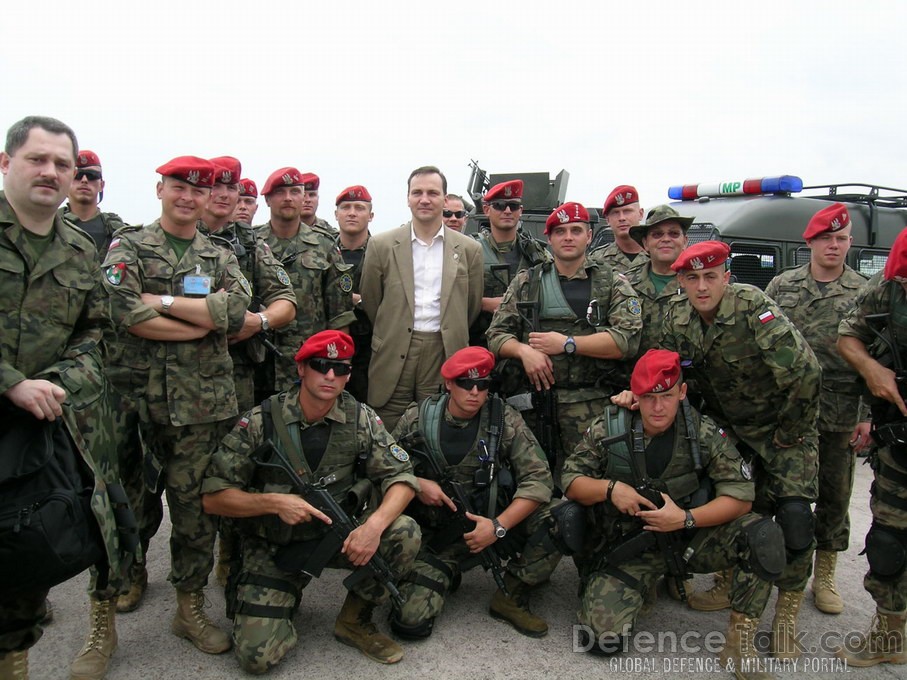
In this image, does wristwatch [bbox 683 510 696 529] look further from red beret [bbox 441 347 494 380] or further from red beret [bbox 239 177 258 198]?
red beret [bbox 239 177 258 198]

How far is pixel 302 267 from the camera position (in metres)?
4.39

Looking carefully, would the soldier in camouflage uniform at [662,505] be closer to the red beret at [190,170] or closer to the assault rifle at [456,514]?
the assault rifle at [456,514]

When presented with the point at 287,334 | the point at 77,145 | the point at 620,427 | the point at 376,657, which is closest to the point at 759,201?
the point at 620,427

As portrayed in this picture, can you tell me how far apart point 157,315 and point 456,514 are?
5.82 feet

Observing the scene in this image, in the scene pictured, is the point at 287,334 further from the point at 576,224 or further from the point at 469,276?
the point at 576,224

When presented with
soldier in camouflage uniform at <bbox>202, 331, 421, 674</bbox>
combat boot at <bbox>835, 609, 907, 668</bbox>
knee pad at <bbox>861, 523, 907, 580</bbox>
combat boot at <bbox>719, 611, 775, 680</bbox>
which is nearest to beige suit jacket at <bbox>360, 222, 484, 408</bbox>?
soldier in camouflage uniform at <bbox>202, 331, 421, 674</bbox>

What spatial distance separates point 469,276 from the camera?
4.43m

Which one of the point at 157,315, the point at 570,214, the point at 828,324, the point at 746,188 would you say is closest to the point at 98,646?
the point at 157,315

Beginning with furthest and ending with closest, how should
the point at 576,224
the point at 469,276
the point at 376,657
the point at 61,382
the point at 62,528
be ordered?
the point at 469,276
the point at 576,224
the point at 376,657
the point at 61,382
the point at 62,528

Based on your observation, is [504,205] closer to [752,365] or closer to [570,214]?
[570,214]

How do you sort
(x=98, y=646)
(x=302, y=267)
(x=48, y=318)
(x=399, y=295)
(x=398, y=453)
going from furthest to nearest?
1. (x=302, y=267)
2. (x=399, y=295)
3. (x=398, y=453)
4. (x=98, y=646)
5. (x=48, y=318)

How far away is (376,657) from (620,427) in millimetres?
1623

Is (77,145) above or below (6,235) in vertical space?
above

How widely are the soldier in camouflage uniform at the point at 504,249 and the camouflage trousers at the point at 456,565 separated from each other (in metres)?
1.46
